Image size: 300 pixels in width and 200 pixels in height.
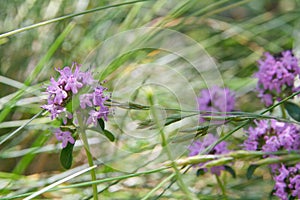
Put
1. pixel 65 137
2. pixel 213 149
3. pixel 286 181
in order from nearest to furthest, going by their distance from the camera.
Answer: pixel 65 137
pixel 286 181
pixel 213 149

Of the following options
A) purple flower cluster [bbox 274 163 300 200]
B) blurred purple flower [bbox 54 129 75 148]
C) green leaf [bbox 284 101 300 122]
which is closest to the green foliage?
green leaf [bbox 284 101 300 122]

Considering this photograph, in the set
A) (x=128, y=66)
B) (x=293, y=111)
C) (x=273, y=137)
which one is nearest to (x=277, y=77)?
(x=293, y=111)

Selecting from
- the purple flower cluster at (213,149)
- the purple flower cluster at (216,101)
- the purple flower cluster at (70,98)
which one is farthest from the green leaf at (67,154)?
the purple flower cluster at (216,101)

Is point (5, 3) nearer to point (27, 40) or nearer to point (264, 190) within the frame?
point (27, 40)

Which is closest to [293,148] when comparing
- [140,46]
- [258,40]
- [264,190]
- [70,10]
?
[264,190]

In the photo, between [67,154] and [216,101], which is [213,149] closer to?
[216,101]
